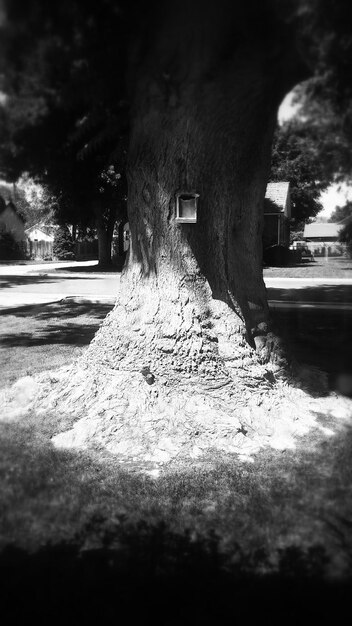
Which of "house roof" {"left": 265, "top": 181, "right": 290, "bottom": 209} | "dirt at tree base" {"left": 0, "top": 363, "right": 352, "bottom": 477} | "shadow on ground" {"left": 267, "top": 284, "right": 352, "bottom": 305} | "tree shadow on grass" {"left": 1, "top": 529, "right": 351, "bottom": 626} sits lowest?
"tree shadow on grass" {"left": 1, "top": 529, "right": 351, "bottom": 626}

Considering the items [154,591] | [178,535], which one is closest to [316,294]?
[178,535]

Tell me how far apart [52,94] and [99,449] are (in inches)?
104

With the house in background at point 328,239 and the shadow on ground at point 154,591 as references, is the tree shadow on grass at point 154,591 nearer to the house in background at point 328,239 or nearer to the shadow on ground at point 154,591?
the shadow on ground at point 154,591

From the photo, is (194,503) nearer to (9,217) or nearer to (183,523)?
(183,523)

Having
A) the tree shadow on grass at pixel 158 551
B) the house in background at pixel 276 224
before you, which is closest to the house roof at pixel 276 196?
the house in background at pixel 276 224

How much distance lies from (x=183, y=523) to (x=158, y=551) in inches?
12.8

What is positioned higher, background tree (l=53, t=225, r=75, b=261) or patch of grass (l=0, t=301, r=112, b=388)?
background tree (l=53, t=225, r=75, b=261)

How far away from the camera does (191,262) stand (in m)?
5.08

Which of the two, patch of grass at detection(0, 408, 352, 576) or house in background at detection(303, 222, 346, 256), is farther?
house in background at detection(303, 222, 346, 256)

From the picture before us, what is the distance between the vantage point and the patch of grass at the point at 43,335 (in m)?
7.07

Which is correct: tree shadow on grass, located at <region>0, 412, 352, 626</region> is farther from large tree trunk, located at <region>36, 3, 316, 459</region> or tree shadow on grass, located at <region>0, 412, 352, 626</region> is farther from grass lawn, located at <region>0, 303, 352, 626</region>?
large tree trunk, located at <region>36, 3, 316, 459</region>

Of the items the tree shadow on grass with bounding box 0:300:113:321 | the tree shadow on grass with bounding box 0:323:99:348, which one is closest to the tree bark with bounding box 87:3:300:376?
the tree shadow on grass with bounding box 0:323:99:348

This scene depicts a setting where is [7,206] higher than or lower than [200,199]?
lower

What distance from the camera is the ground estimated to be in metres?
2.51
